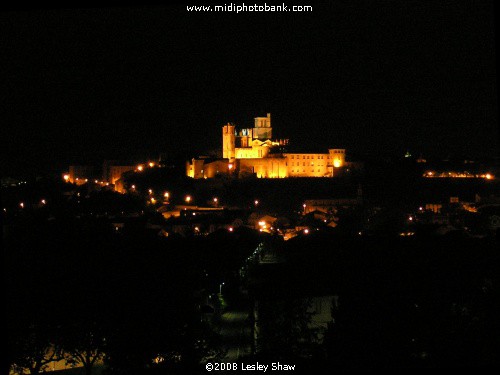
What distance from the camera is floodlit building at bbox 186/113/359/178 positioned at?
1938 centimetres

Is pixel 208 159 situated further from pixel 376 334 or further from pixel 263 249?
pixel 376 334

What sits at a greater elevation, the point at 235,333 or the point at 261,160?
the point at 261,160

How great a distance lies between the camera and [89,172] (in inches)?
774

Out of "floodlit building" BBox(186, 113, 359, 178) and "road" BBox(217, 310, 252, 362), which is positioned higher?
"floodlit building" BBox(186, 113, 359, 178)

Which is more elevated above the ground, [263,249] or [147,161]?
[147,161]

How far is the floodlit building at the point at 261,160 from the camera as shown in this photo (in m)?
19.4

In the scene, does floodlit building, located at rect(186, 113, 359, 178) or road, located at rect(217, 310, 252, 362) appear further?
floodlit building, located at rect(186, 113, 359, 178)

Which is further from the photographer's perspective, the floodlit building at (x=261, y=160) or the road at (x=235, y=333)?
the floodlit building at (x=261, y=160)

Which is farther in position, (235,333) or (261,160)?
(261,160)

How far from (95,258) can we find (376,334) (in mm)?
1946

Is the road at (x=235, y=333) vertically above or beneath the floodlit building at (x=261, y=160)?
beneath

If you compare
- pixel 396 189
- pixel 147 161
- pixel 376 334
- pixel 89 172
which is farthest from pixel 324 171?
pixel 376 334

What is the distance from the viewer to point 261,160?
19.9 meters

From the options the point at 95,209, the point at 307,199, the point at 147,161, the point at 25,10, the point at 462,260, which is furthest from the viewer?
the point at 147,161
